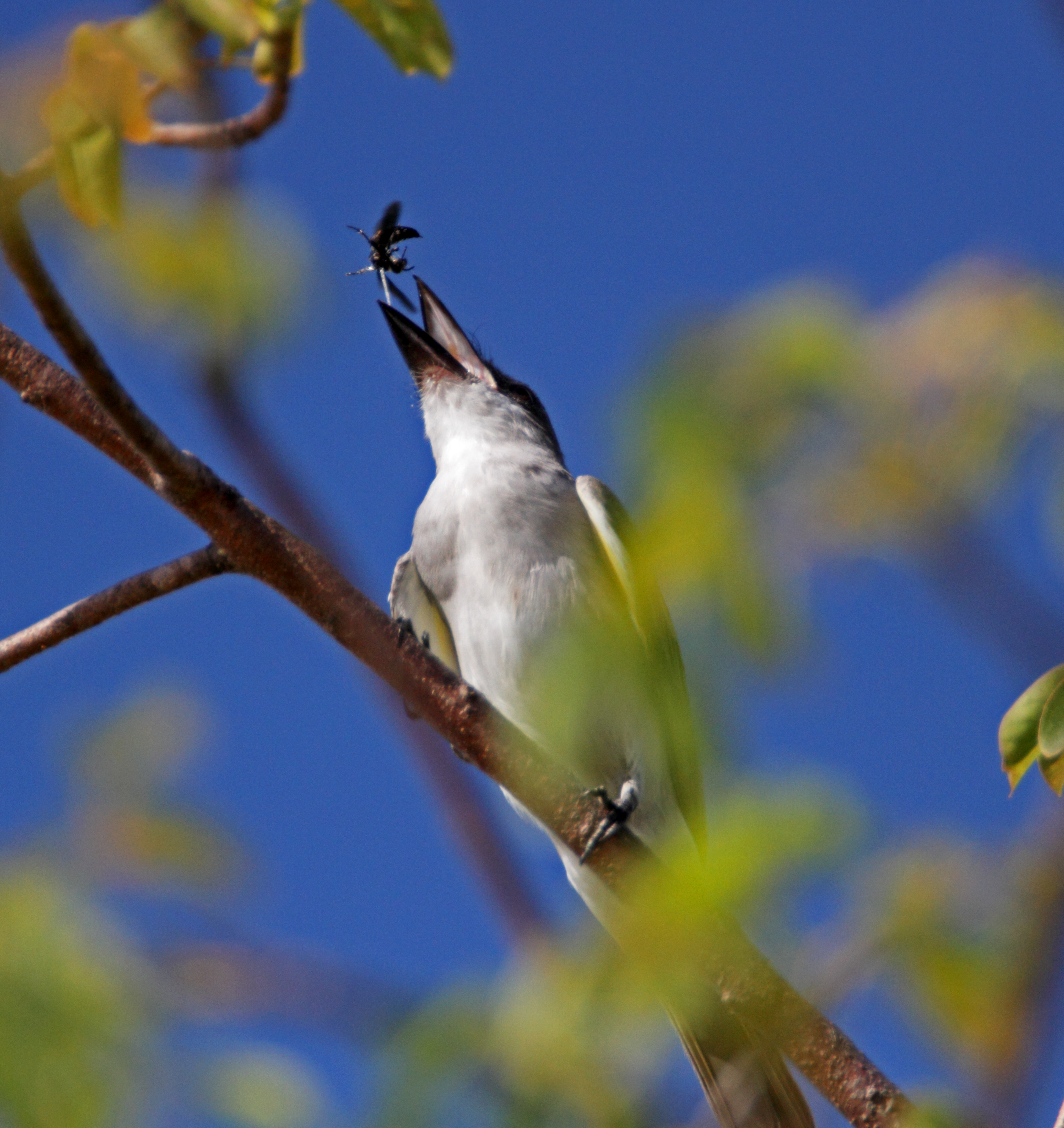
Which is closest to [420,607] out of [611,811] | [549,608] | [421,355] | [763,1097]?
[549,608]

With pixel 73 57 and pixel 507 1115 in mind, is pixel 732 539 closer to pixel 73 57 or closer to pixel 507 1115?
pixel 507 1115

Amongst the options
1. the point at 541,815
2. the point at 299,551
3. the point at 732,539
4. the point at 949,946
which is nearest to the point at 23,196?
the point at 299,551

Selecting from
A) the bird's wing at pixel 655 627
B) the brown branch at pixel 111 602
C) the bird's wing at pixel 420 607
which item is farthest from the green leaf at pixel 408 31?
the bird's wing at pixel 420 607

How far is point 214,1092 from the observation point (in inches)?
113

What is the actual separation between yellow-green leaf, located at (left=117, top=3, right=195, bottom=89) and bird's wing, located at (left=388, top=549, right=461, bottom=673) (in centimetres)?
393

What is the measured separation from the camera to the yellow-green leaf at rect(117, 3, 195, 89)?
246cm

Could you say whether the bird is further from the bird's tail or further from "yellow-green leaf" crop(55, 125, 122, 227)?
"yellow-green leaf" crop(55, 125, 122, 227)

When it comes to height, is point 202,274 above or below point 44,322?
above

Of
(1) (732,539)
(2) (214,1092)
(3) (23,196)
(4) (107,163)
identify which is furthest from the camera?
(2) (214,1092)

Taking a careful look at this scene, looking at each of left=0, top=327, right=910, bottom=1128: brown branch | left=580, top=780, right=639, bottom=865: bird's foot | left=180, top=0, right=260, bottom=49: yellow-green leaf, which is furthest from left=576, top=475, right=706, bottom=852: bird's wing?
left=180, top=0, right=260, bottom=49: yellow-green leaf

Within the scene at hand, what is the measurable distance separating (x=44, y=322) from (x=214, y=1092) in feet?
5.78

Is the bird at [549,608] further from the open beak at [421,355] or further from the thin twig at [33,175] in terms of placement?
the thin twig at [33,175]

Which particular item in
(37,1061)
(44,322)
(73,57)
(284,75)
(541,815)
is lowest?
(37,1061)

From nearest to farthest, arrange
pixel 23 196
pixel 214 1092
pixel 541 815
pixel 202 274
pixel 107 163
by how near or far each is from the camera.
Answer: pixel 23 196
pixel 107 163
pixel 214 1092
pixel 541 815
pixel 202 274
